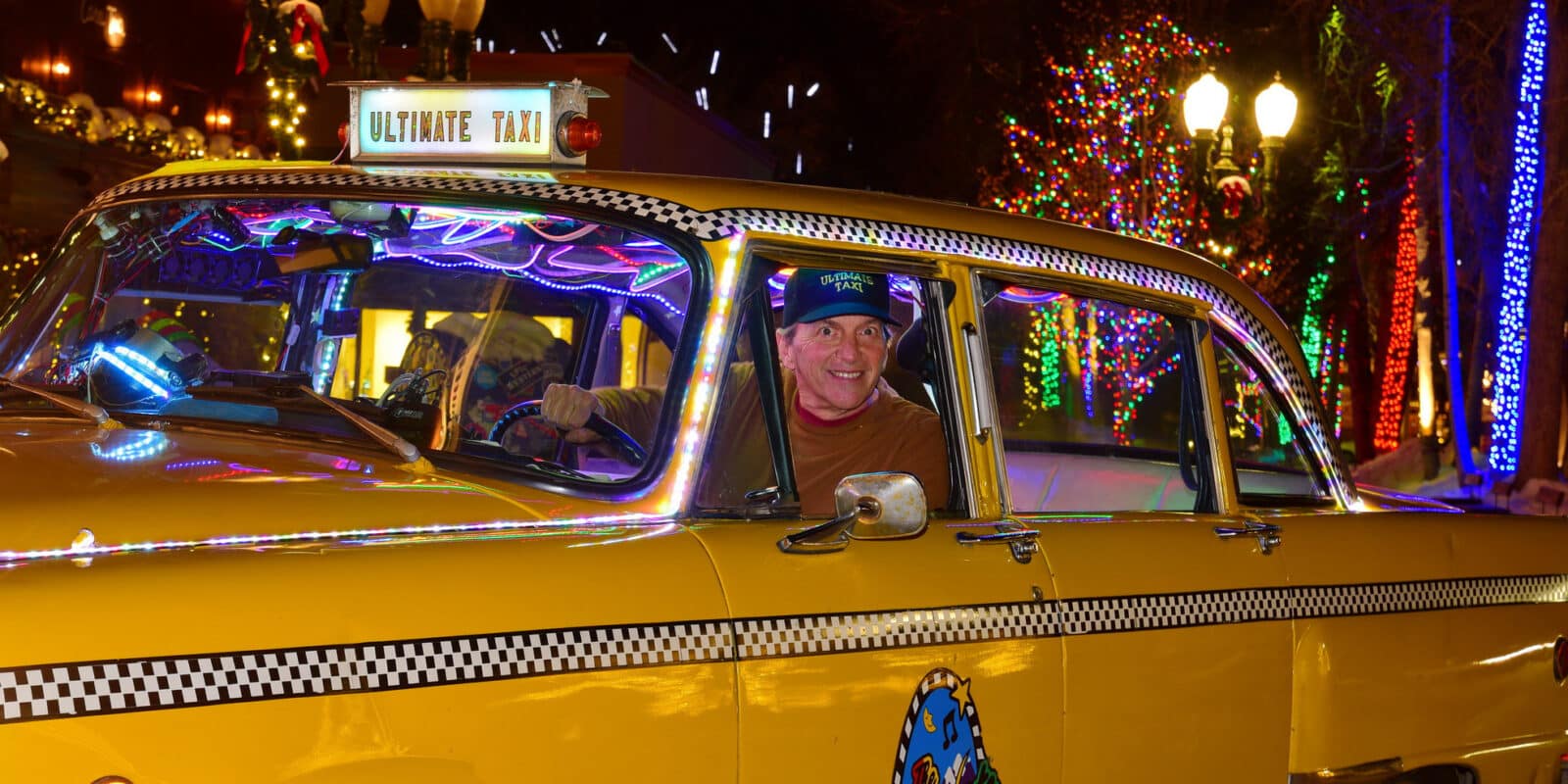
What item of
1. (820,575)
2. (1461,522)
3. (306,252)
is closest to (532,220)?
(306,252)

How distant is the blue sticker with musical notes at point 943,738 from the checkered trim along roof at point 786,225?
870mm

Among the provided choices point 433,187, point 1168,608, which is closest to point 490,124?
point 433,187

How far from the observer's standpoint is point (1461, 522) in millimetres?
4859

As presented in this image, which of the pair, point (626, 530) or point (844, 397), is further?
point (844, 397)

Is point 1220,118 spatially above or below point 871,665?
above

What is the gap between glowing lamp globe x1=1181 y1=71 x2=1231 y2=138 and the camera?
1691 cm

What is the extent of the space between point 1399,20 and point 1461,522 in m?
20.0

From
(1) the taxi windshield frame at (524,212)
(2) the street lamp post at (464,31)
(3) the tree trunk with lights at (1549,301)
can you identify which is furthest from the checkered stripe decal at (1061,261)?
(3) the tree trunk with lights at (1549,301)

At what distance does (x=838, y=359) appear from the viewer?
4094 millimetres

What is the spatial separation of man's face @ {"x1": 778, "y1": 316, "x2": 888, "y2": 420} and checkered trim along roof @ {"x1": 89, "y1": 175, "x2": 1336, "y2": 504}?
341 millimetres

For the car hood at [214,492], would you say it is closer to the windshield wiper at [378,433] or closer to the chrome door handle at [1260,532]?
the windshield wiper at [378,433]

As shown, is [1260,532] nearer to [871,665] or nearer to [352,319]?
[871,665]

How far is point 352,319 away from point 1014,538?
1.49 m

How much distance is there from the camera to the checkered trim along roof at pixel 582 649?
2297 millimetres
